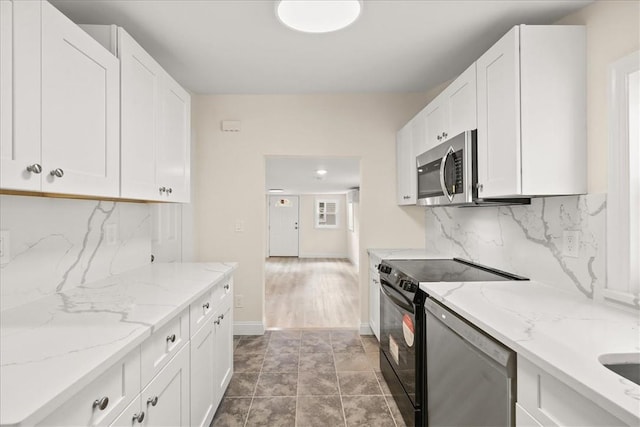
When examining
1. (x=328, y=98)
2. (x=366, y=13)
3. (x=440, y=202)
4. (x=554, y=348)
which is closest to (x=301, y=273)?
(x=328, y=98)

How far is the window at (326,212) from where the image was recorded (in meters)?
10.4

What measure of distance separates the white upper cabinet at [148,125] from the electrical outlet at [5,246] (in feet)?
1.42

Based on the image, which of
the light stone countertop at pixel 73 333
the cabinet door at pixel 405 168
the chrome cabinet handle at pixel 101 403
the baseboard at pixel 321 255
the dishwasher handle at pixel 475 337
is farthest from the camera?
the baseboard at pixel 321 255

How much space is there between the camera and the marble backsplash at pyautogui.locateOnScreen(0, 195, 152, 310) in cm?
128

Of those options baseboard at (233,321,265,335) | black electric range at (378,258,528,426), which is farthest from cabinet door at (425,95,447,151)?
baseboard at (233,321,265,335)

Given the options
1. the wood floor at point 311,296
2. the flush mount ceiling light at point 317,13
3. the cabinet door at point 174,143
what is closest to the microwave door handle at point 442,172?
the flush mount ceiling light at point 317,13

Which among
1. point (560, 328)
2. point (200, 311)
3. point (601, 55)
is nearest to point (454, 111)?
point (601, 55)

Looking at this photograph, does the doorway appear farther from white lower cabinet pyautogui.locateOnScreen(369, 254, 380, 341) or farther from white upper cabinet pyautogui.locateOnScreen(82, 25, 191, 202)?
white upper cabinet pyautogui.locateOnScreen(82, 25, 191, 202)

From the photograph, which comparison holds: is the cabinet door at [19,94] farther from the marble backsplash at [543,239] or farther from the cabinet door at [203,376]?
the marble backsplash at [543,239]

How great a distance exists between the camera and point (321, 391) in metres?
2.24

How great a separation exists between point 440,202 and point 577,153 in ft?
2.63

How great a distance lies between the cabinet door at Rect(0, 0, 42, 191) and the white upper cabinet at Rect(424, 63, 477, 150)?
2.05 m

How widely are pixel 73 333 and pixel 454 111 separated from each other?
2.28m

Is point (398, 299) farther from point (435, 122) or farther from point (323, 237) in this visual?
point (323, 237)
